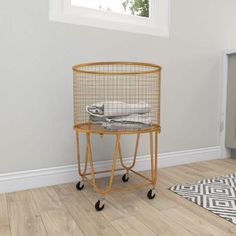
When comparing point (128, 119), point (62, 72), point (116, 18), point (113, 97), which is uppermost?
point (116, 18)

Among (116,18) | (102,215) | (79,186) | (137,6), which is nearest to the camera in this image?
(102,215)

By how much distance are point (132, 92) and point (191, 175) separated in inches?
26.6

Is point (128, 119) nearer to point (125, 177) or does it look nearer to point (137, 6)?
point (125, 177)

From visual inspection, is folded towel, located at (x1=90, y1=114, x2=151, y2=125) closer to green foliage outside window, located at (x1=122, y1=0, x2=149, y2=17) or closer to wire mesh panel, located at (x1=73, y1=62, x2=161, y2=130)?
wire mesh panel, located at (x1=73, y1=62, x2=161, y2=130)

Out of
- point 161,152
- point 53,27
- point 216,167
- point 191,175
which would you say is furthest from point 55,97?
point 216,167

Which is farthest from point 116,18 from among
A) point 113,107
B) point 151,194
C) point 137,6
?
point 151,194

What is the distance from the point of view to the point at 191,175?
175 cm

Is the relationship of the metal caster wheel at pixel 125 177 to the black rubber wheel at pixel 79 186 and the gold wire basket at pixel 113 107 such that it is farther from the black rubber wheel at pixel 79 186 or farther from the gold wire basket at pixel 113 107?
the black rubber wheel at pixel 79 186

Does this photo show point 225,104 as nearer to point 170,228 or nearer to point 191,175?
point 191,175

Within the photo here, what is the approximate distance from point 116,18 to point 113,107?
80 centimetres

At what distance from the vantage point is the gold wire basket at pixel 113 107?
4.06ft

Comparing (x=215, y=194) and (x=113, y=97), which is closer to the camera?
(x=215, y=194)

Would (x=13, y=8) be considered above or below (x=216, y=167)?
above

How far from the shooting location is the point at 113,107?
1.24m
